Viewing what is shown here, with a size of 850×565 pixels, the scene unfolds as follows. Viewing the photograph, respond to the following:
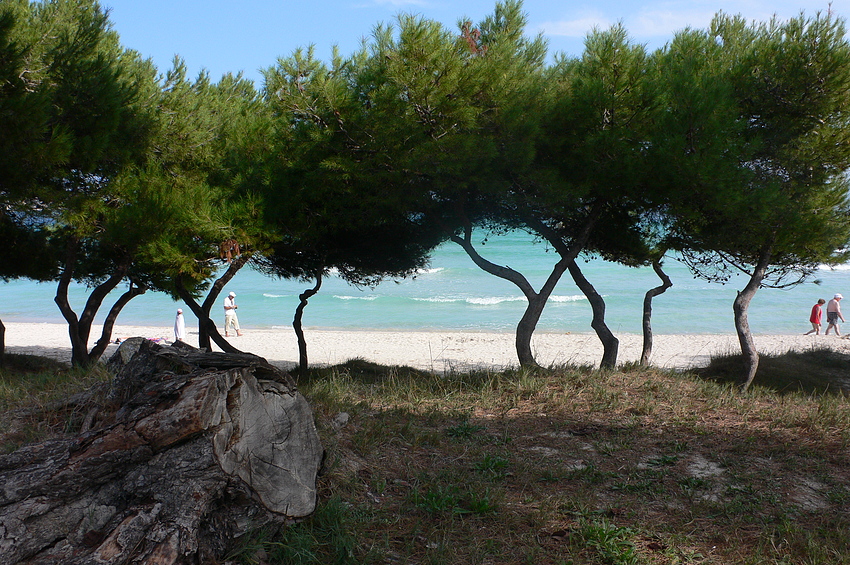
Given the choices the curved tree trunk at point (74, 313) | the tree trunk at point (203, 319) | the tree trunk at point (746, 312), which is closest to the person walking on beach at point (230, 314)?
the curved tree trunk at point (74, 313)

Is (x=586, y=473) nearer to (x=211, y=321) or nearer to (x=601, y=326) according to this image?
(x=601, y=326)

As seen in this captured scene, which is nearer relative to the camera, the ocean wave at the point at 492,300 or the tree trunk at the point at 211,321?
the tree trunk at the point at 211,321

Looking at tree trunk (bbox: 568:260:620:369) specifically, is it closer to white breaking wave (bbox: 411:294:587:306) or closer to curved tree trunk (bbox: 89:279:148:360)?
curved tree trunk (bbox: 89:279:148:360)

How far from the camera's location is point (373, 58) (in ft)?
25.0

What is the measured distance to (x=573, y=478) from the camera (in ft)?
13.6

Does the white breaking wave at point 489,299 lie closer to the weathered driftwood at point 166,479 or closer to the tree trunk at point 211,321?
the tree trunk at point 211,321

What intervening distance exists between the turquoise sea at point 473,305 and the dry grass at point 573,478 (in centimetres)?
1677

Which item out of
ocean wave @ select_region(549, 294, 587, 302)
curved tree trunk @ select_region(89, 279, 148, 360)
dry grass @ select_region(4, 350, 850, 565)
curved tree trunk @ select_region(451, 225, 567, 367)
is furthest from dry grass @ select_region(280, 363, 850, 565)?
ocean wave @ select_region(549, 294, 587, 302)

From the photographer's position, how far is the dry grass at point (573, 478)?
3.19 m

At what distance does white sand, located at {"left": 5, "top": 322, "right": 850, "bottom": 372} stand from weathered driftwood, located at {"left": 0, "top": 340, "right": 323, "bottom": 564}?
11.8 m

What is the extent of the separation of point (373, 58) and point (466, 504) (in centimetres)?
560

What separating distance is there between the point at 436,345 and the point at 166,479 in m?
16.6

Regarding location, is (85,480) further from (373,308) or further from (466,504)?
(373,308)

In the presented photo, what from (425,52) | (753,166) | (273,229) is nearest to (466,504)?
(425,52)
